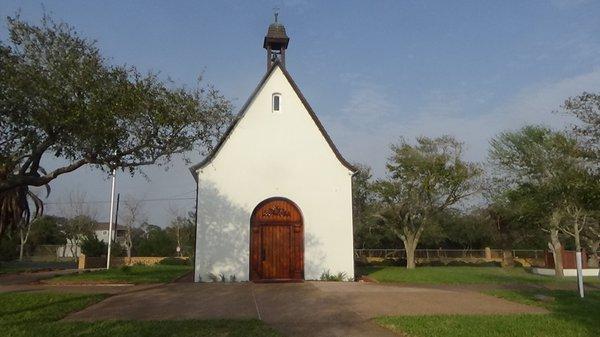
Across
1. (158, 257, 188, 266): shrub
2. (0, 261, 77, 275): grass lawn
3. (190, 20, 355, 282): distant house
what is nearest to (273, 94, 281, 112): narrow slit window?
(190, 20, 355, 282): distant house

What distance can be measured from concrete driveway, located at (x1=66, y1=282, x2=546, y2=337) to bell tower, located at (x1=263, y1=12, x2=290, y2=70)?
11148 mm

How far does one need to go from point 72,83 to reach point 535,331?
10.9 m

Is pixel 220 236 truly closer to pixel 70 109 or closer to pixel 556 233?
pixel 70 109

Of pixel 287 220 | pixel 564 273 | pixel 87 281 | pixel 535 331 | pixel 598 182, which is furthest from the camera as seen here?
pixel 564 273

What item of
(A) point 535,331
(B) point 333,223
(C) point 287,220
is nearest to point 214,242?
(C) point 287,220

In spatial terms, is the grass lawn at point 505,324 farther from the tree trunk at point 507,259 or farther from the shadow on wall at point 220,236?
the tree trunk at point 507,259

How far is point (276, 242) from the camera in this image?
20172 mm

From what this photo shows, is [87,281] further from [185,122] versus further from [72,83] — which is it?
[72,83]

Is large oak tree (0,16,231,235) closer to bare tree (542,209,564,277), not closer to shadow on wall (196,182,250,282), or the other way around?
shadow on wall (196,182,250,282)

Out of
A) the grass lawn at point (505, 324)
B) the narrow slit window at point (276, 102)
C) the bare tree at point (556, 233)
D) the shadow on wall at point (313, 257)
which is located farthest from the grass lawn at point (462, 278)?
the grass lawn at point (505, 324)

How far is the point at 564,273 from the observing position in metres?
30.8

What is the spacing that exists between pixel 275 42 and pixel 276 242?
9.55m

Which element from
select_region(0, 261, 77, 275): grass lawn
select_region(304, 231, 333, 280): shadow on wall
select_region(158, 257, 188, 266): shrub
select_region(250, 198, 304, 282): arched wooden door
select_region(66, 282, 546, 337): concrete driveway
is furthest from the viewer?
select_region(158, 257, 188, 266): shrub

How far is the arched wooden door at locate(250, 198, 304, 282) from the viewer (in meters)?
19.9
